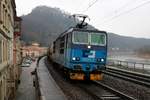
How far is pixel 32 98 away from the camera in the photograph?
1989 centimetres

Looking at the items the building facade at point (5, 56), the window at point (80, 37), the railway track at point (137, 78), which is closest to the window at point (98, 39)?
the window at point (80, 37)

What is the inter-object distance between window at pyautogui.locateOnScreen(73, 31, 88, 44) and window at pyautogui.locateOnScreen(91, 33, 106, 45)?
1.48 ft

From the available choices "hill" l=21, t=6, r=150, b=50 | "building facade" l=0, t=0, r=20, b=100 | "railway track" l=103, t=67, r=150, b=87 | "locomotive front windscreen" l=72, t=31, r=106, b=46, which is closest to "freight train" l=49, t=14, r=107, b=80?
"locomotive front windscreen" l=72, t=31, r=106, b=46

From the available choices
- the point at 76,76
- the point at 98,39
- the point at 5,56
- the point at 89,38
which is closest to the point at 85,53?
the point at 89,38

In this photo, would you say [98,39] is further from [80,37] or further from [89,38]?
[80,37]

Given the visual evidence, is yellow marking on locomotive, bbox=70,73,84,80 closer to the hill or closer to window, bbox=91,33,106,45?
window, bbox=91,33,106,45

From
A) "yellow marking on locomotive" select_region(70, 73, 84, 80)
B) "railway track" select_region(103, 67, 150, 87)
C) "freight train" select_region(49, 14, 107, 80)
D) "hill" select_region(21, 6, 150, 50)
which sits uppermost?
"hill" select_region(21, 6, 150, 50)

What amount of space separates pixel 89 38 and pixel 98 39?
1.92 ft

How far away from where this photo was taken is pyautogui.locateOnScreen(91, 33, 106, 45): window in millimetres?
21045

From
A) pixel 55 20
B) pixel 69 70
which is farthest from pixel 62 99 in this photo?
pixel 55 20

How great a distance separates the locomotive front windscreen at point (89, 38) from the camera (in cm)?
2072

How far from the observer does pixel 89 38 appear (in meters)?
21.0

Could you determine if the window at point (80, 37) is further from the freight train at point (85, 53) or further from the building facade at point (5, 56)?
the building facade at point (5, 56)

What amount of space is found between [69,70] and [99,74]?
190cm
